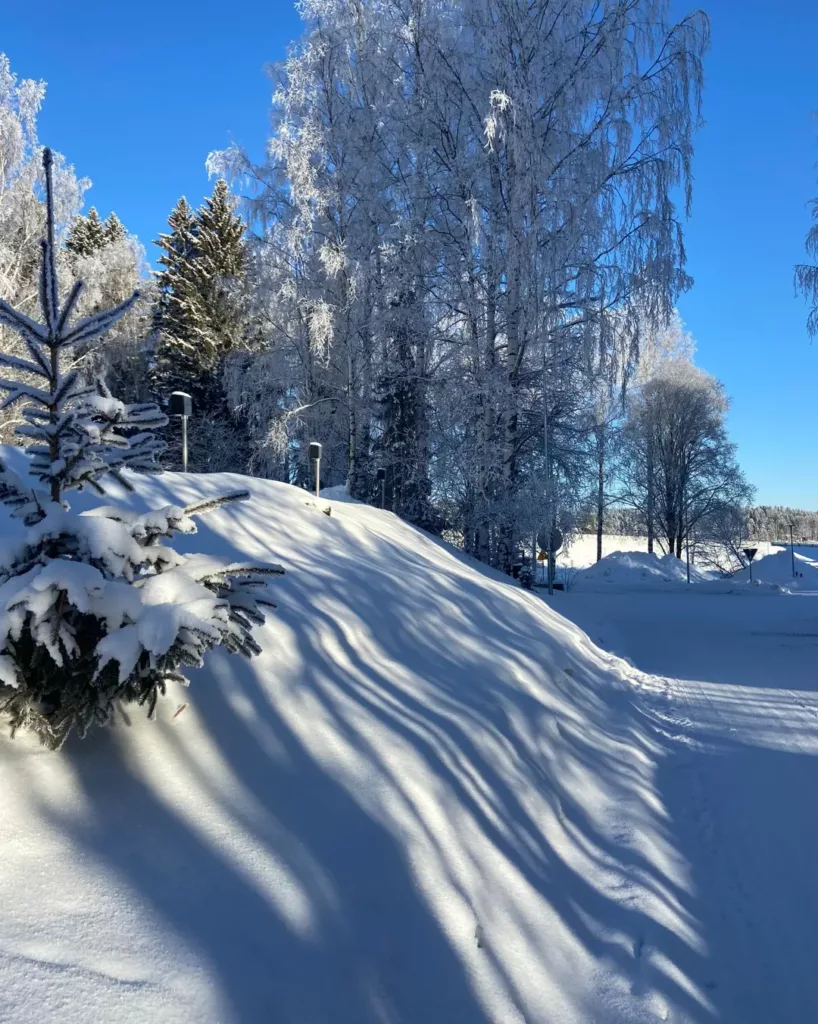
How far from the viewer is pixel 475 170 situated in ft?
39.2

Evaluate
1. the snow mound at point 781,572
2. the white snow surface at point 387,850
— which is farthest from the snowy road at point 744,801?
the snow mound at point 781,572

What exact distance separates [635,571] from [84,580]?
87.3ft

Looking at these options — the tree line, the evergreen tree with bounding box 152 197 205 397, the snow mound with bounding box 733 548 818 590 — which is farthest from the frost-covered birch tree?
the snow mound with bounding box 733 548 818 590

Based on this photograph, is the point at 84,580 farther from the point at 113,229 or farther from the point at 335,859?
the point at 113,229

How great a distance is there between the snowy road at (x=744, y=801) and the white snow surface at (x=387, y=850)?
0.7 inches

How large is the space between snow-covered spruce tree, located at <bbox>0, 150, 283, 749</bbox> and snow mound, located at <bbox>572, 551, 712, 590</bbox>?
2293 cm

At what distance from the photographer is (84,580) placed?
2.30 m

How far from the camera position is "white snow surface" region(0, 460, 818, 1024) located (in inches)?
77.1

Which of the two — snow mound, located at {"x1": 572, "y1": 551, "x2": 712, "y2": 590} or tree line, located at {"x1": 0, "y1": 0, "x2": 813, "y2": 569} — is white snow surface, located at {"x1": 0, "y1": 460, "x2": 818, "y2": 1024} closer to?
tree line, located at {"x1": 0, "y1": 0, "x2": 813, "y2": 569}

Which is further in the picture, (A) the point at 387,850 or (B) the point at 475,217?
(B) the point at 475,217

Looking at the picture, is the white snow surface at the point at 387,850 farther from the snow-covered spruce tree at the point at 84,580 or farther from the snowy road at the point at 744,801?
the snow-covered spruce tree at the point at 84,580

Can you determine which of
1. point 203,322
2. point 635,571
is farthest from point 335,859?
point 635,571

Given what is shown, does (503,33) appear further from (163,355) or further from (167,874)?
(163,355)

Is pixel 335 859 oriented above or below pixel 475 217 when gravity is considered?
below
